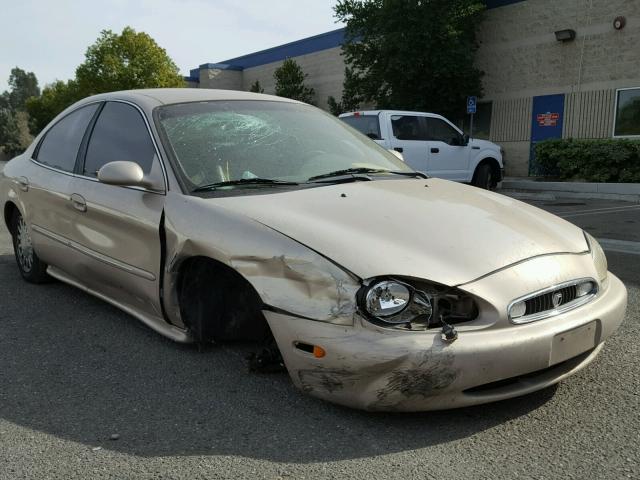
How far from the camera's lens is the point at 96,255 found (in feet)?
12.5

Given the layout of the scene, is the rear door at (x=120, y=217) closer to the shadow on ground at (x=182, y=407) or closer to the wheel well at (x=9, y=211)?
the shadow on ground at (x=182, y=407)

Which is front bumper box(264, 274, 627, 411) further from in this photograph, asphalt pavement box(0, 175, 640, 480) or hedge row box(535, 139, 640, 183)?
hedge row box(535, 139, 640, 183)

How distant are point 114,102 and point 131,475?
2.69 meters

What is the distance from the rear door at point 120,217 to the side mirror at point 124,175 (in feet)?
0.25

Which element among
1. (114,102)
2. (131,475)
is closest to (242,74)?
(114,102)

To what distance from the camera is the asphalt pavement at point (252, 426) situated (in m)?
2.30

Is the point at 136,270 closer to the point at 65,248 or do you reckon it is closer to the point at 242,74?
the point at 65,248

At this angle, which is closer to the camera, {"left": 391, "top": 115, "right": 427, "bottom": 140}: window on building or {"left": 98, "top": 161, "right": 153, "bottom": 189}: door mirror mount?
{"left": 98, "top": 161, "right": 153, "bottom": 189}: door mirror mount

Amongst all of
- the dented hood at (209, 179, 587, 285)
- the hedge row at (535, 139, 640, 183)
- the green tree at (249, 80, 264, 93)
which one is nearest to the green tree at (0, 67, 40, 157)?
the green tree at (249, 80, 264, 93)

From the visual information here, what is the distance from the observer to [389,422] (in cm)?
261

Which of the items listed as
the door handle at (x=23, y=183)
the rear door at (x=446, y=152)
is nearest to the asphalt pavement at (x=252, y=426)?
the door handle at (x=23, y=183)

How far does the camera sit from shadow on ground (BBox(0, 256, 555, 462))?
248 centimetres

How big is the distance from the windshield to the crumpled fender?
10.5 inches

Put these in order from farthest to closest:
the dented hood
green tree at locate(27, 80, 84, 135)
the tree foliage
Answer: green tree at locate(27, 80, 84, 135), the tree foliage, the dented hood
